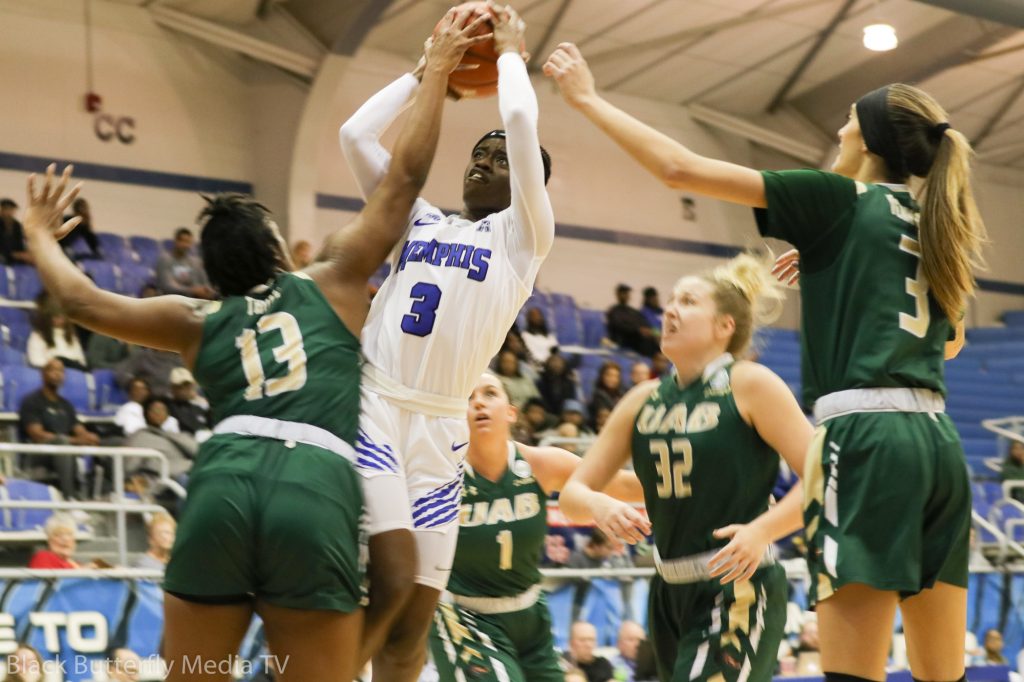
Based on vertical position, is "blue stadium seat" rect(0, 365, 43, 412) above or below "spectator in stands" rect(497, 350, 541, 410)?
below

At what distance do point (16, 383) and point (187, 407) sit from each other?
67.7 inches

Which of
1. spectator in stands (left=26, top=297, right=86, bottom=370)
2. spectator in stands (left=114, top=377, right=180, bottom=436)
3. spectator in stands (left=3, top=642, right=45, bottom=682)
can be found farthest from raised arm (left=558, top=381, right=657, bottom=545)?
spectator in stands (left=26, top=297, right=86, bottom=370)

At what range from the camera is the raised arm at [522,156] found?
3891 millimetres

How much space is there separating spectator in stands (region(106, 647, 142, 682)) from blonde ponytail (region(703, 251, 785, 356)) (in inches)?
172

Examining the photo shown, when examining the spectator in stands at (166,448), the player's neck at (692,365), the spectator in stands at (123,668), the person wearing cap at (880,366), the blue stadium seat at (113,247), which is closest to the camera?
the person wearing cap at (880,366)

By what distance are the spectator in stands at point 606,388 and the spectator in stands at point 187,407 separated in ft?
14.7

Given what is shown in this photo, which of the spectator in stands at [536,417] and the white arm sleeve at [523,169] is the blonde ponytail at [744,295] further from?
the spectator in stands at [536,417]

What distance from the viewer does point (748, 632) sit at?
4.32 m

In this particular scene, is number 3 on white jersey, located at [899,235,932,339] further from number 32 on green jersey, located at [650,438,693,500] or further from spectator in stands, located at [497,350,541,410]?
spectator in stands, located at [497,350,541,410]

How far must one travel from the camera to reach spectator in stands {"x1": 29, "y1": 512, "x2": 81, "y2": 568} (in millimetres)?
8453

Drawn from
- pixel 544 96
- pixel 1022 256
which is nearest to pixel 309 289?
pixel 544 96

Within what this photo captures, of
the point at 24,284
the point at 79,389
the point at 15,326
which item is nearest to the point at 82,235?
the point at 24,284

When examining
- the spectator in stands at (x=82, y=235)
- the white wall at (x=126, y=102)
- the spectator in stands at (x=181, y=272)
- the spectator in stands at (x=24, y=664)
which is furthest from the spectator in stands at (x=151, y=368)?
the spectator in stands at (x=24, y=664)

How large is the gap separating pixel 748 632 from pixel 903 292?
1.45 m
